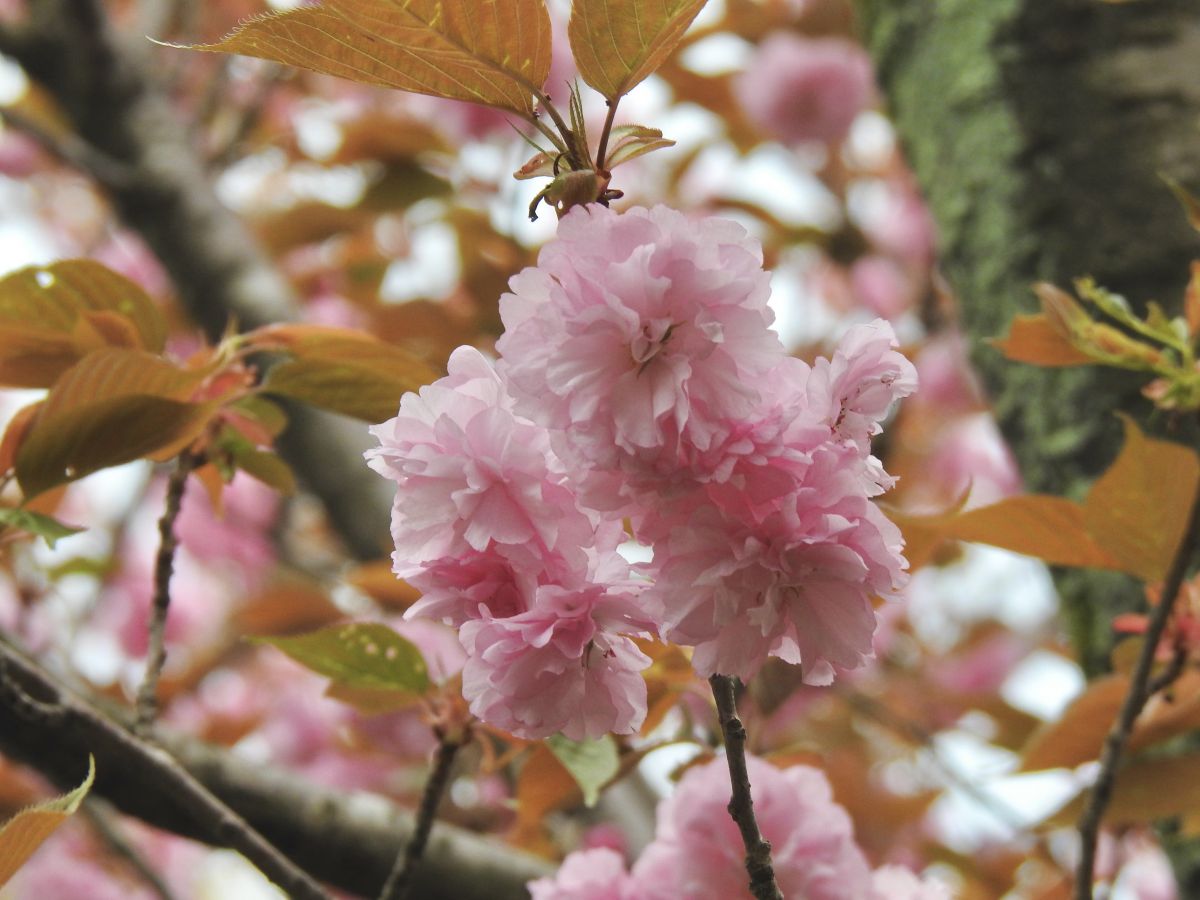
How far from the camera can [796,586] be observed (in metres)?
0.41

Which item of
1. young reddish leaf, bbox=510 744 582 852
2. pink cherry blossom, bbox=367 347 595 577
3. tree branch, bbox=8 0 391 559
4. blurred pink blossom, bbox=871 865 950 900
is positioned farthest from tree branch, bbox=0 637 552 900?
tree branch, bbox=8 0 391 559

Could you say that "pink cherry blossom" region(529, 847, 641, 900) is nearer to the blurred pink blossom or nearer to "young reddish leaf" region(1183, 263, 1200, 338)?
the blurred pink blossom

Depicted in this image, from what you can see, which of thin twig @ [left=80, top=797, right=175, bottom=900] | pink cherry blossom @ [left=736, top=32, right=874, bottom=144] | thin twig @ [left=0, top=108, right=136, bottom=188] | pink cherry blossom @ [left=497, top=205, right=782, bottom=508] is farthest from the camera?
pink cherry blossom @ [left=736, top=32, right=874, bottom=144]

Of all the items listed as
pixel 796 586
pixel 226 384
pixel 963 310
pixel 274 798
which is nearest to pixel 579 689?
pixel 796 586

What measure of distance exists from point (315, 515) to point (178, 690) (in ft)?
4.63

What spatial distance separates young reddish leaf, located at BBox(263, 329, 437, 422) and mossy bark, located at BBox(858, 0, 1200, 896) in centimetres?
56

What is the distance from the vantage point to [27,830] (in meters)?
0.45

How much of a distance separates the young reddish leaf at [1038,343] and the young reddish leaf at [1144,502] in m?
0.07

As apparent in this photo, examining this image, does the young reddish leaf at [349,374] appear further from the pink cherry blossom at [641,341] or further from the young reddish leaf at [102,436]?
the pink cherry blossom at [641,341]

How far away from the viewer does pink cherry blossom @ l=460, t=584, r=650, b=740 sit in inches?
16.2

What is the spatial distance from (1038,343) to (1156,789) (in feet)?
0.99

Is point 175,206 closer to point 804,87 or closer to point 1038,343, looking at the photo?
point 804,87

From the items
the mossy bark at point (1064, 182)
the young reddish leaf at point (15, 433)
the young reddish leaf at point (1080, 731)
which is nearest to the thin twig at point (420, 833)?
the young reddish leaf at point (15, 433)

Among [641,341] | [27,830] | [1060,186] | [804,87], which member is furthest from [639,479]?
[804,87]
